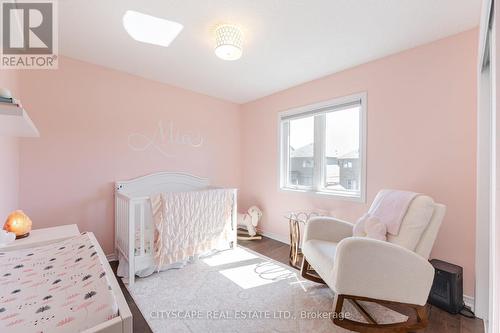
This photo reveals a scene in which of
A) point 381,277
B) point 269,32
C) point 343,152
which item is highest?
point 269,32

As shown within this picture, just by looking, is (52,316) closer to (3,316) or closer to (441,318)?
(3,316)

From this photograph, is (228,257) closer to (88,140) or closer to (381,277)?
(381,277)

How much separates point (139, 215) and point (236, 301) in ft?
4.50

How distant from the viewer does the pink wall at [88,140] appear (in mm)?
2297

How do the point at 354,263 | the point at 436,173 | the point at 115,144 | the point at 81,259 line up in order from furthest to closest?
the point at 115,144
the point at 436,173
the point at 354,263
the point at 81,259

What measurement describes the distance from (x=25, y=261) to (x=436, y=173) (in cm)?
289

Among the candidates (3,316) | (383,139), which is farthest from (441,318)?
(3,316)

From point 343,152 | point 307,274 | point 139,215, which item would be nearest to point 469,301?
point 307,274

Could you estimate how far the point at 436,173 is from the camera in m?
1.93

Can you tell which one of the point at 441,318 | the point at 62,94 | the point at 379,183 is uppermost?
the point at 62,94

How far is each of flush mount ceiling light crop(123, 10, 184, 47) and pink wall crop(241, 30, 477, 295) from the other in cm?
177

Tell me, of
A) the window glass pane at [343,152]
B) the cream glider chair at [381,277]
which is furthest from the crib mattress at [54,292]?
the window glass pane at [343,152]

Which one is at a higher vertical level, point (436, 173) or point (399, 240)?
point (436, 173)

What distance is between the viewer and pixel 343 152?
105 inches
